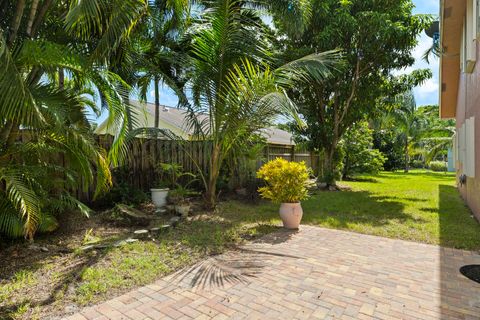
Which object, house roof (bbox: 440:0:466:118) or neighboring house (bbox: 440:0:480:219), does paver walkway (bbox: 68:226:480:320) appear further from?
house roof (bbox: 440:0:466:118)

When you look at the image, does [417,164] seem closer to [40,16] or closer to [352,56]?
[352,56]

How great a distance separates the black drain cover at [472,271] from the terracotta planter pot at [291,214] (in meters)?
2.78

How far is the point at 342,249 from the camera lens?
4.96m

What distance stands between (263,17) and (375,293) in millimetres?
9042

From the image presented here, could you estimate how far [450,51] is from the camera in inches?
381

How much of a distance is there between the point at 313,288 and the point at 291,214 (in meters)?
2.69

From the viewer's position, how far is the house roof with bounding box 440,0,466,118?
7.52 m

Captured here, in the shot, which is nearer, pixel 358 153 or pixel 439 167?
pixel 358 153

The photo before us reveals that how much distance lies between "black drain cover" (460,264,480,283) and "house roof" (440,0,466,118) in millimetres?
6124

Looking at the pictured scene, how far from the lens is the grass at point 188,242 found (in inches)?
132

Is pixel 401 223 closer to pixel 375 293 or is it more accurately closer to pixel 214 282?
pixel 375 293

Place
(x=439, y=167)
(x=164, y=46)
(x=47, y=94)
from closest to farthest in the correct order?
(x=47, y=94)
(x=164, y=46)
(x=439, y=167)

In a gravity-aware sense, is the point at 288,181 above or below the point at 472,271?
above

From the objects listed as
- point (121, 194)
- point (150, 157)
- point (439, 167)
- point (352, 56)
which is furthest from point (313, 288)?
point (439, 167)
